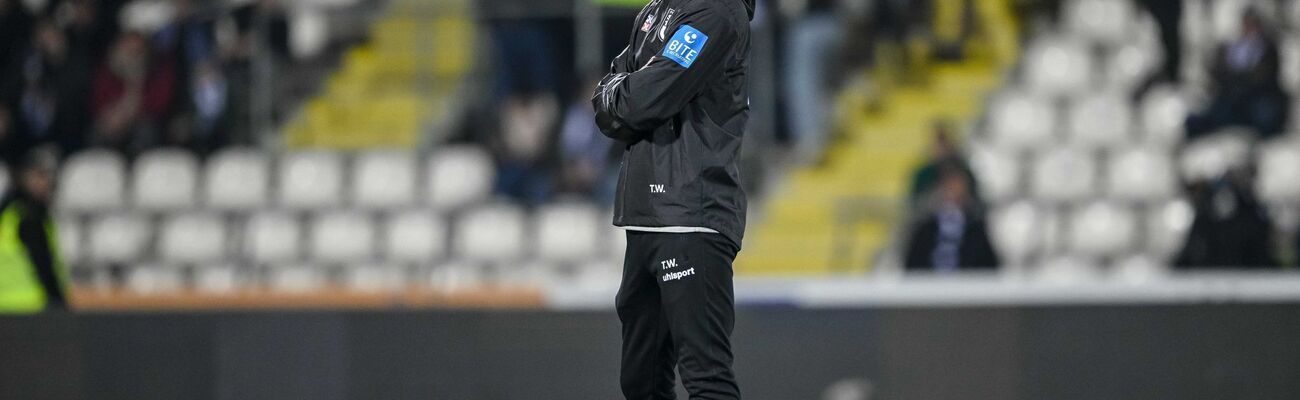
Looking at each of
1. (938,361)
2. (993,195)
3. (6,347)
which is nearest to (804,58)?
(993,195)

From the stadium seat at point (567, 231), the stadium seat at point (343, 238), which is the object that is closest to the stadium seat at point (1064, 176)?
the stadium seat at point (567, 231)

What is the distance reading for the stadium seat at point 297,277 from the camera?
948 centimetres

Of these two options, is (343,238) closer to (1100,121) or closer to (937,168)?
(937,168)

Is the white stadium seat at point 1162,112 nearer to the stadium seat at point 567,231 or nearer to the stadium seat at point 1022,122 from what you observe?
the stadium seat at point 1022,122

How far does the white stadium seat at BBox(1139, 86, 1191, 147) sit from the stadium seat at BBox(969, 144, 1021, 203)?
85cm

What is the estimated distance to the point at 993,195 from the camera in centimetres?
964

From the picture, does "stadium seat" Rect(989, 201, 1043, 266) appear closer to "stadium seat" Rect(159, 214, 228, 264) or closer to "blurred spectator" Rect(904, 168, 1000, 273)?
"blurred spectator" Rect(904, 168, 1000, 273)

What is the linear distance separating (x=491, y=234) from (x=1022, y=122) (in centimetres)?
356

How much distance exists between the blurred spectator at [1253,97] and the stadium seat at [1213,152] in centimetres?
7

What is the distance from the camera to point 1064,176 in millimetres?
9664

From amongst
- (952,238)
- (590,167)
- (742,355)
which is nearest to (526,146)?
(590,167)

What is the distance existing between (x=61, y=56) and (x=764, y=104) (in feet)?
17.0

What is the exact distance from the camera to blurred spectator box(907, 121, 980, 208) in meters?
8.57

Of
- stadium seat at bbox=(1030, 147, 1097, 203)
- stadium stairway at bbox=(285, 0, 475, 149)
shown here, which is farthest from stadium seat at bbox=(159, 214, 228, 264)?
stadium seat at bbox=(1030, 147, 1097, 203)
